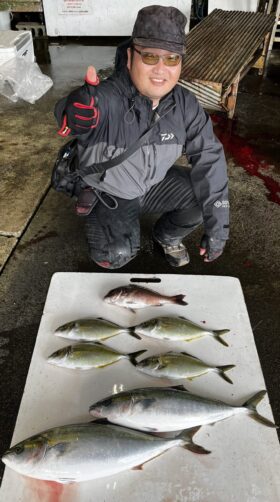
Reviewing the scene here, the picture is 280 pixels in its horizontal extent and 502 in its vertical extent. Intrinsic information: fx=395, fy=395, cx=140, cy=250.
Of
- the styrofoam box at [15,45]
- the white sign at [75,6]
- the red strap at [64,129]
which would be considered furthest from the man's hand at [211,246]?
the white sign at [75,6]

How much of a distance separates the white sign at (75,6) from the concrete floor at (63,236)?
3.05 metres

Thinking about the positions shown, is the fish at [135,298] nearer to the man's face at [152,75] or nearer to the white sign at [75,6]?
the man's face at [152,75]

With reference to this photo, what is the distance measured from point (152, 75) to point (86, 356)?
4.87 ft

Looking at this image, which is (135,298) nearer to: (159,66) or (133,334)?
(133,334)

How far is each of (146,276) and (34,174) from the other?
2185 mm

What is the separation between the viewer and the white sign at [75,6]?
7.12 m

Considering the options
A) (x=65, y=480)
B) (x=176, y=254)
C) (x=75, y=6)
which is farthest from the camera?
(x=75, y=6)

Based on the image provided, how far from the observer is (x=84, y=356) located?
5.77ft

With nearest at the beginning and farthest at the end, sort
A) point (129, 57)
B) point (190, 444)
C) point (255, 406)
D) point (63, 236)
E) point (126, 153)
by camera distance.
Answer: point (190, 444) → point (255, 406) → point (129, 57) → point (126, 153) → point (63, 236)

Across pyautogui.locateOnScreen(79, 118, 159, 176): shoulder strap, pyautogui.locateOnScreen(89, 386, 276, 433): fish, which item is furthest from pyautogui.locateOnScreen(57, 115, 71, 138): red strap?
pyautogui.locateOnScreen(89, 386, 276, 433): fish

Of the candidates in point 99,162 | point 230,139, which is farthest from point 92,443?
point 230,139

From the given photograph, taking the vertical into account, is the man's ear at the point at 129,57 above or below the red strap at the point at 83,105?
above

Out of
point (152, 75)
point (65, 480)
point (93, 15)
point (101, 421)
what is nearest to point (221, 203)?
point (152, 75)

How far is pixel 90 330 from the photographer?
1.88 metres
